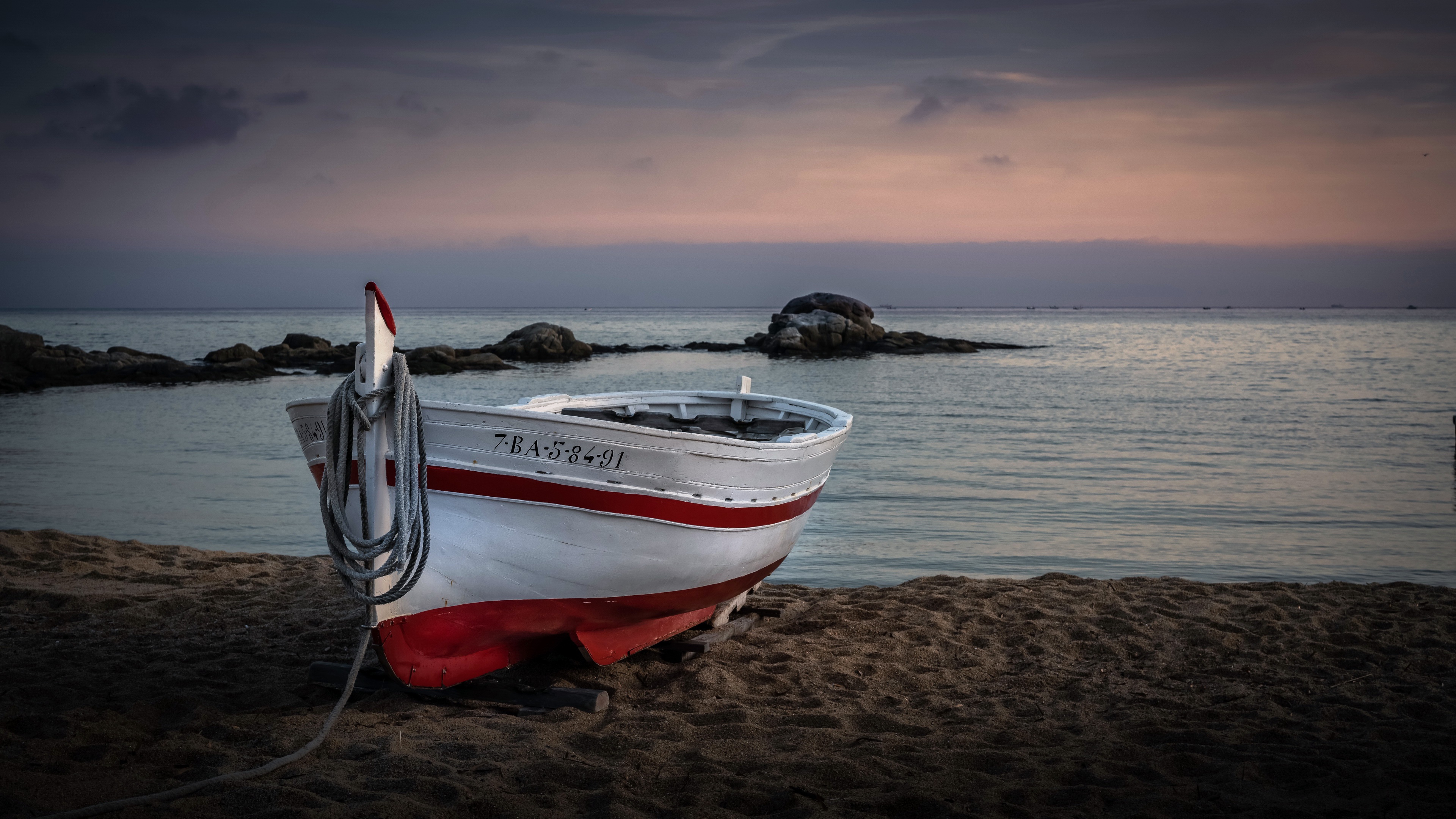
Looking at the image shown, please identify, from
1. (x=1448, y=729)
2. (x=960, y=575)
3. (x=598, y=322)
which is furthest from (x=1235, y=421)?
(x=598, y=322)

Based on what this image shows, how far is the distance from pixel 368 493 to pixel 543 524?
34.2 inches

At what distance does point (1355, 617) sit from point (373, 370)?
7.04 metres

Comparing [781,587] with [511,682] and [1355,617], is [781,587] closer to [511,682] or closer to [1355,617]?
[511,682]

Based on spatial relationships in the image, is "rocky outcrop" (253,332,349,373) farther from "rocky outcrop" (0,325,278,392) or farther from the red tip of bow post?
the red tip of bow post

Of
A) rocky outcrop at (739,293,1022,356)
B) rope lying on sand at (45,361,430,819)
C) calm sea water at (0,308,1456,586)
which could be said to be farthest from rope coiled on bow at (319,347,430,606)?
rocky outcrop at (739,293,1022,356)

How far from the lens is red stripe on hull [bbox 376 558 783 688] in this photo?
188 inches

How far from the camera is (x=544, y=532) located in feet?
15.6

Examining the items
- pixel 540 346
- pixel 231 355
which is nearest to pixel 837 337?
pixel 540 346

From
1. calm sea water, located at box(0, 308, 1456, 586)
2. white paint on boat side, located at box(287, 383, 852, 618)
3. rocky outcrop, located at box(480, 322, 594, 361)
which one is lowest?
calm sea water, located at box(0, 308, 1456, 586)

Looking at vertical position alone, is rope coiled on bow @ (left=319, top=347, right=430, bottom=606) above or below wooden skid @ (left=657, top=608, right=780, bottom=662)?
above

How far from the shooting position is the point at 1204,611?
704 centimetres

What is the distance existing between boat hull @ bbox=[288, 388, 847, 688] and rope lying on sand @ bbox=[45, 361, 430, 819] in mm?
114

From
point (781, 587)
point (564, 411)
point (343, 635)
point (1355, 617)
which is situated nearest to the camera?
point (343, 635)

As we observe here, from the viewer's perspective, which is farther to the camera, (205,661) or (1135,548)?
(1135,548)
